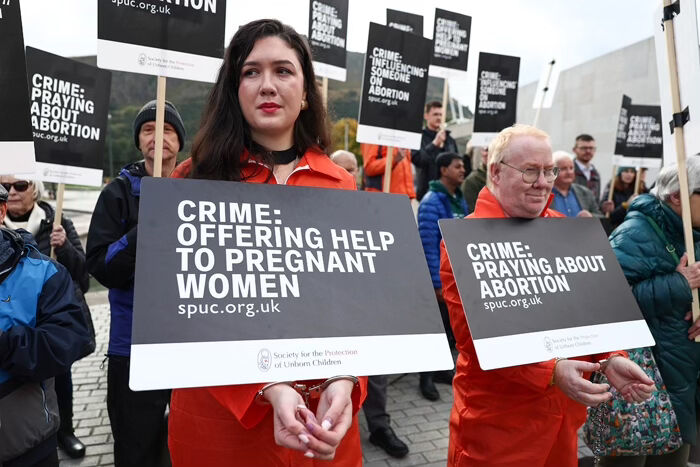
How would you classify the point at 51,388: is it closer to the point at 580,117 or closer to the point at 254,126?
the point at 254,126

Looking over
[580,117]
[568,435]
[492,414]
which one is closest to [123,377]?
[492,414]

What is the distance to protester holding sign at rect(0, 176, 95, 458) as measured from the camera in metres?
3.57

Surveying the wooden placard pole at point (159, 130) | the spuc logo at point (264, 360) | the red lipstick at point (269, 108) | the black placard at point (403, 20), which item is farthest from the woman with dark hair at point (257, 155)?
the black placard at point (403, 20)

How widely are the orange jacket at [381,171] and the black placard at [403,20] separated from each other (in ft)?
A: 5.85

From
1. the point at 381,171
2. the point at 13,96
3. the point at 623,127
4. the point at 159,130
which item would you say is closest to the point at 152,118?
the point at 159,130

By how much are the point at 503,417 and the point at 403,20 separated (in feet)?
19.4

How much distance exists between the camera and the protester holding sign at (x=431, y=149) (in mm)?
6570

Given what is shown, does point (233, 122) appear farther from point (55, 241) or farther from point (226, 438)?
point (55, 241)

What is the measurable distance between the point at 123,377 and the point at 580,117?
55.3 feet

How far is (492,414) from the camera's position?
1.98 meters

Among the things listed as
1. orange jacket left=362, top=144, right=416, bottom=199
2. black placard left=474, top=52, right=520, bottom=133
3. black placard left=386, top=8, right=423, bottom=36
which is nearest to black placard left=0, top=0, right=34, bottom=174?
orange jacket left=362, top=144, right=416, bottom=199

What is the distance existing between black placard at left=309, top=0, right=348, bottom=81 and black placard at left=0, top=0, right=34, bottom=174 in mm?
3593

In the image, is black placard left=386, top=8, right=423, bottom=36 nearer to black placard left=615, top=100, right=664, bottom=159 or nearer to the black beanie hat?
black placard left=615, top=100, right=664, bottom=159

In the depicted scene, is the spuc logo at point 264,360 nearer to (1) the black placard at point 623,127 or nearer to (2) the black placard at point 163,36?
(2) the black placard at point 163,36
